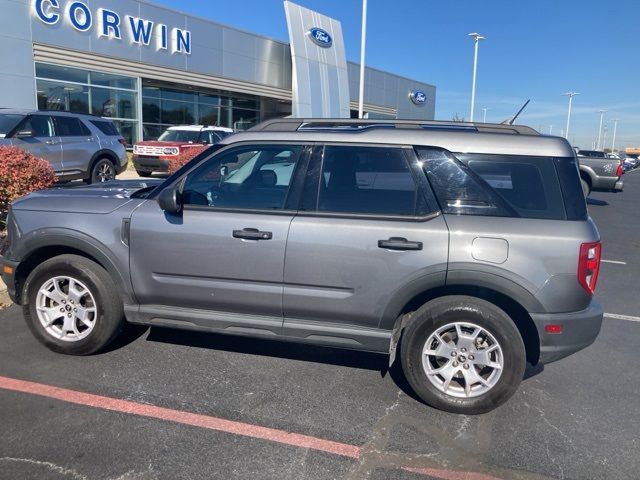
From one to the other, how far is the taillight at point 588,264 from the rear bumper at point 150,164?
1363 cm

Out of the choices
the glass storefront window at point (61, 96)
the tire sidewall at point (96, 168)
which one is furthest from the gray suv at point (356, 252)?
the glass storefront window at point (61, 96)

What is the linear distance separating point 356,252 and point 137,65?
21021 mm

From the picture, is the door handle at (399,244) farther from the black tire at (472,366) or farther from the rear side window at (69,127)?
the rear side window at (69,127)

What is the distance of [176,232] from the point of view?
3844 mm

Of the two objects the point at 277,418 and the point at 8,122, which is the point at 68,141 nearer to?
the point at 8,122

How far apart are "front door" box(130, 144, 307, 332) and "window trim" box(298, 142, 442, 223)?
4.0 inches

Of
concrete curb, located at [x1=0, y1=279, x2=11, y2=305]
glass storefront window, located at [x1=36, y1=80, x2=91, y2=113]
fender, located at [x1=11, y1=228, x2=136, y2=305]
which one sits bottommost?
concrete curb, located at [x1=0, y1=279, x2=11, y2=305]

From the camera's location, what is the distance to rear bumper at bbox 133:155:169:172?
1554 cm

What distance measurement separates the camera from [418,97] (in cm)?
4375

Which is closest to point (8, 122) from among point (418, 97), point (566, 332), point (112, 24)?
point (566, 332)

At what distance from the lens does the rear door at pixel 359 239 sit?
11.4ft

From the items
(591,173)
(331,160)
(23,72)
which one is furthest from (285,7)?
(331,160)

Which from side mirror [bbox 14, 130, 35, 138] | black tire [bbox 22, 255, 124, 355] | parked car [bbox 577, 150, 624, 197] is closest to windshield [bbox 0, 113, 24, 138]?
side mirror [bbox 14, 130, 35, 138]

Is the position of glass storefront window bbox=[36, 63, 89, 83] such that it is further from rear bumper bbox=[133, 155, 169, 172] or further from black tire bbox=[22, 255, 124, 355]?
black tire bbox=[22, 255, 124, 355]
